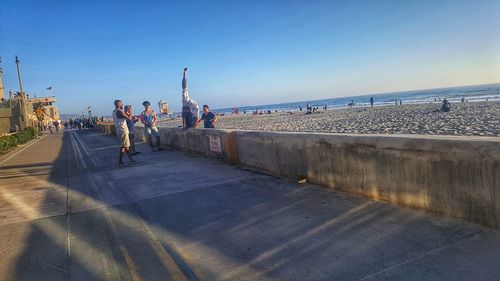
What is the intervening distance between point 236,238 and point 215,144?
6194mm

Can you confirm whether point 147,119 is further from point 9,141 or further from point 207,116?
point 9,141

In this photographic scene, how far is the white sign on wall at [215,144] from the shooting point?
10.1 m

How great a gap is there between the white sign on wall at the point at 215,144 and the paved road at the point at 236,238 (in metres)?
3.09

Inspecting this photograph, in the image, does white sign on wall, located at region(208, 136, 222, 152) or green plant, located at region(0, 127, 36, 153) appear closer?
white sign on wall, located at region(208, 136, 222, 152)

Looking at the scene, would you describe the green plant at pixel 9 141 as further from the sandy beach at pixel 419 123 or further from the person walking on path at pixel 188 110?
the sandy beach at pixel 419 123

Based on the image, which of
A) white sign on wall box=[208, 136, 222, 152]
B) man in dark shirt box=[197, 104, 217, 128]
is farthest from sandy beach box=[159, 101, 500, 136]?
white sign on wall box=[208, 136, 222, 152]

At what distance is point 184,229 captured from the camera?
15.5 ft

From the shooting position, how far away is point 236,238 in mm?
4250

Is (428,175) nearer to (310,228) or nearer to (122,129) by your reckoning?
(310,228)

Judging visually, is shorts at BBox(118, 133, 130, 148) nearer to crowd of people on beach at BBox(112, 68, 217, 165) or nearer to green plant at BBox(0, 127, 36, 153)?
crowd of people on beach at BBox(112, 68, 217, 165)

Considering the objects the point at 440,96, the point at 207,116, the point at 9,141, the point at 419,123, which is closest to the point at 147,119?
the point at 207,116

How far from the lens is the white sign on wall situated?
10093mm

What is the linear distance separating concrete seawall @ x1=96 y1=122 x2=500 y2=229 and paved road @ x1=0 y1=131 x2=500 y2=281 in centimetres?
19

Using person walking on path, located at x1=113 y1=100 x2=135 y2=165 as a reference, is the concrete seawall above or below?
below
